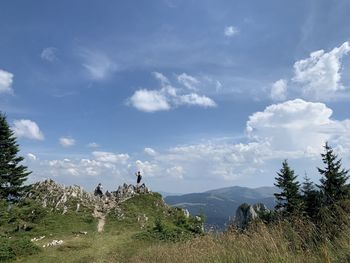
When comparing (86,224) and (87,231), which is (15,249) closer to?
(87,231)

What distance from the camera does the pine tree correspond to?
160 ft

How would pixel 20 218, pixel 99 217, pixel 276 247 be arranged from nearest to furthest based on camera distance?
pixel 276 247, pixel 20 218, pixel 99 217

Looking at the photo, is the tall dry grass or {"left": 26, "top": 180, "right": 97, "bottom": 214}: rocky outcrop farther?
{"left": 26, "top": 180, "right": 97, "bottom": 214}: rocky outcrop

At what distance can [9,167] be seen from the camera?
4925 cm

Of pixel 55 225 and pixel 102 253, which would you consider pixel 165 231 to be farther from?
pixel 55 225

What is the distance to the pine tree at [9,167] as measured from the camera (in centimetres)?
4862

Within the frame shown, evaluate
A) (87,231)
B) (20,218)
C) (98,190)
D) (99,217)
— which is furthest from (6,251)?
(98,190)

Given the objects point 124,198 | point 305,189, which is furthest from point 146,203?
point 305,189

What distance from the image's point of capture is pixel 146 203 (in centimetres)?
4697

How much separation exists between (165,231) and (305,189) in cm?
2453

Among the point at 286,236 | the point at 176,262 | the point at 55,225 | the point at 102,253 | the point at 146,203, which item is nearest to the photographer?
the point at 286,236

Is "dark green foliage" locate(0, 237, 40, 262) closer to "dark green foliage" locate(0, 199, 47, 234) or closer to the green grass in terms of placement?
the green grass

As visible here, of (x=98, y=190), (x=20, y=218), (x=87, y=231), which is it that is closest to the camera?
(x=87, y=231)

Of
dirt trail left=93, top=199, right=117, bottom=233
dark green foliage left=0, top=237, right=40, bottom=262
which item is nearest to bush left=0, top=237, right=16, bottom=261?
dark green foliage left=0, top=237, right=40, bottom=262
